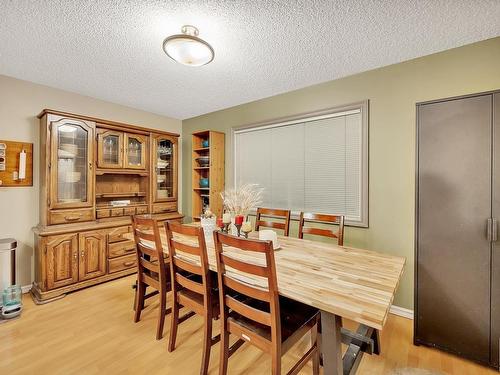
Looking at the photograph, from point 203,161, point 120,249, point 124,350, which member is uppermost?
point 203,161

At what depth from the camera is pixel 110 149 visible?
132 inches

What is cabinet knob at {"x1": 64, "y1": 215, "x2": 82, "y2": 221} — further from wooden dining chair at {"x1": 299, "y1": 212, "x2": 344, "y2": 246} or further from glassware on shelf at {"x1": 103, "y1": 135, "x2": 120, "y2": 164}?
wooden dining chair at {"x1": 299, "y1": 212, "x2": 344, "y2": 246}

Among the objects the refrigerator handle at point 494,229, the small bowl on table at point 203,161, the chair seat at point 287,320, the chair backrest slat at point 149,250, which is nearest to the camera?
the chair seat at point 287,320

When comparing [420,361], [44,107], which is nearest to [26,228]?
[44,107]

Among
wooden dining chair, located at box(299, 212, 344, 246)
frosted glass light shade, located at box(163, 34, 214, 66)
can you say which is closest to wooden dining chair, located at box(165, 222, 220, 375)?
wooden dining chair, located at box(299, 212, 344, 246)

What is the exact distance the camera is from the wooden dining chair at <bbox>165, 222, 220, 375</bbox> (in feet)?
5.17

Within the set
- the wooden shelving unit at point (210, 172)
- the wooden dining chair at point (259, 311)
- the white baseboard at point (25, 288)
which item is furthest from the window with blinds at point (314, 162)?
the white baseboard at point (25, 288)

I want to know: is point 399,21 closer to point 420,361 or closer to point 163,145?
point 420,361

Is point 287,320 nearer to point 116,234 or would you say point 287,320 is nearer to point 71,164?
point 116,234

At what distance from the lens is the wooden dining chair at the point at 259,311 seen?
1244 millimetres

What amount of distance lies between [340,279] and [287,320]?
42 centimetres

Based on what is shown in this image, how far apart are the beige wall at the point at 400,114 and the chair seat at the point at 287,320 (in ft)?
4.49

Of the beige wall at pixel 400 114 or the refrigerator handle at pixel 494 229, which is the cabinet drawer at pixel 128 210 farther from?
the refrigerator handle at pixel 494 229

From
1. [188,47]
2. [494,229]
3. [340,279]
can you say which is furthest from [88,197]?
[494,229]
